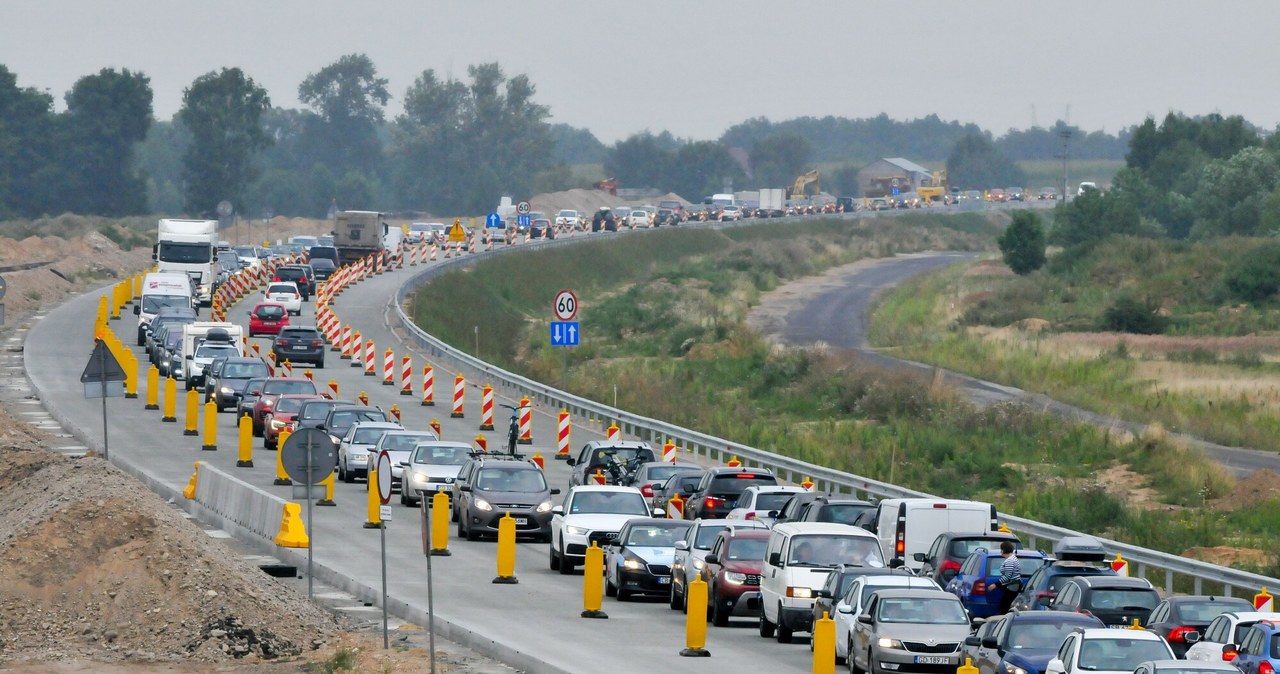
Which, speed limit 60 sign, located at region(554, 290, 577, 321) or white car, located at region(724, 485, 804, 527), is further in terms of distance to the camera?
speed limit 60 sign, located at region(554, 290, 577, 321)

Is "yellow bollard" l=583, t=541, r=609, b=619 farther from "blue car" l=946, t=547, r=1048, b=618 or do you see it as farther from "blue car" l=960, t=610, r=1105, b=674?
"blue car" l=960, t=610, r=1105, b=674

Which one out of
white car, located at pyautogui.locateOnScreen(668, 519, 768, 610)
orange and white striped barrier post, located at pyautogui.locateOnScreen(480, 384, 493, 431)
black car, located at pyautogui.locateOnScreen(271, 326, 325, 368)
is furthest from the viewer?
black car, located at pyautogui.locateOnScreen(271, 326, 325, 368)

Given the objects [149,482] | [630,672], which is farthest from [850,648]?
[149,482]

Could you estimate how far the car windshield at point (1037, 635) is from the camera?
18688 mm

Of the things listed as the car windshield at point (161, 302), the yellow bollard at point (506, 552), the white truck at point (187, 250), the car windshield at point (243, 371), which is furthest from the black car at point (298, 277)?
the yellow bollard at point (506, 552)

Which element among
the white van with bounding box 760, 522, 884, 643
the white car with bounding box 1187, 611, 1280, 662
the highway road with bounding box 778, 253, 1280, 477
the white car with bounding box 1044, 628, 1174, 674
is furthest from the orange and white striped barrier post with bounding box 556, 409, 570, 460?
the white car with bounding box 1044, 628, 1174, 674

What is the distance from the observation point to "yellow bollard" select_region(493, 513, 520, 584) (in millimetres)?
27648

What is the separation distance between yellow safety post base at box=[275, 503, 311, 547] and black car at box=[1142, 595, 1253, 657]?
42.8 feet

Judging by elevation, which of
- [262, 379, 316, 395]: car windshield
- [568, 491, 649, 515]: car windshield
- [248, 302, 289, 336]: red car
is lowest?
[248, 302, 289, 336]: red car

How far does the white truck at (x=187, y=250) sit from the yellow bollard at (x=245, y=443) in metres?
37.2

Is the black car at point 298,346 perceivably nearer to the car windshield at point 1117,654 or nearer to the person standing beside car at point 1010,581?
the person standing beside car at point 1010,581

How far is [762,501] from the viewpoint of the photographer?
31.6m

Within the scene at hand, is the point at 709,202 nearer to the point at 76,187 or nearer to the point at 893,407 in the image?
the point at 76,187

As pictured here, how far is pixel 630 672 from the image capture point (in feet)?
67.6
